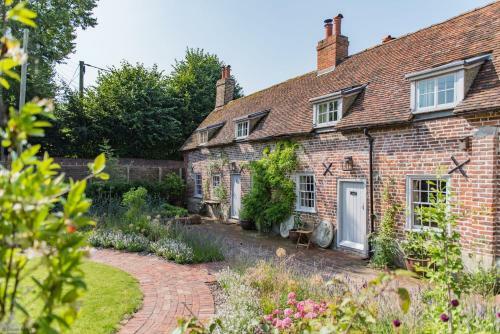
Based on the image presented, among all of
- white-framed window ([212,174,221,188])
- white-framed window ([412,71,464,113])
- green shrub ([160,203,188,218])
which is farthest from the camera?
white-framed window ([212,174,221,188])

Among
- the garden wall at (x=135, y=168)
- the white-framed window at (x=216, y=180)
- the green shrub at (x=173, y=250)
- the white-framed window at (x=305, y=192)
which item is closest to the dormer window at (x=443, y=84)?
the white-framed window at (x=305, y=192)

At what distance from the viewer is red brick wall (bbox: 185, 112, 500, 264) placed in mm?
7836

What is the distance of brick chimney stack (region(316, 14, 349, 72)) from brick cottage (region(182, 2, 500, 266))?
0.14 feet

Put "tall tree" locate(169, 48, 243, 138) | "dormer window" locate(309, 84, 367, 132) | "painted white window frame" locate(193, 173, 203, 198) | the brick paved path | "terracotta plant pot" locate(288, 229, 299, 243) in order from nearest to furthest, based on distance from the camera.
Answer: the brick paved path
"dormer window" locate(309, 84, 367, 132)
"terracotta plant pot" locate(288, 229, 299, 243)
"painted white window frame" locate(193, 173, 203, 198)
"tall tree" locate(169, 48, 243, 138)

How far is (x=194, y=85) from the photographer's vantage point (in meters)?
32.5

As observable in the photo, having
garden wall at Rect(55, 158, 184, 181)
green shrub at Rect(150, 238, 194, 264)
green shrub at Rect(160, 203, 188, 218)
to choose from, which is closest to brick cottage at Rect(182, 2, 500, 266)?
green shrub at Rect(160, 203, 188, 218)

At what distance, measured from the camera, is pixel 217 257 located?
9.70m

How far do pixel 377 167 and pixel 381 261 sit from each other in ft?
8.65

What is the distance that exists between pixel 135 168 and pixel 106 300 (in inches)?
645

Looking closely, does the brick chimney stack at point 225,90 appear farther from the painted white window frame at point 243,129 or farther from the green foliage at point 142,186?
the painted white window frame at point 243,129

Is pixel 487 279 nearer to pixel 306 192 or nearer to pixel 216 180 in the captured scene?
pixel 306 192

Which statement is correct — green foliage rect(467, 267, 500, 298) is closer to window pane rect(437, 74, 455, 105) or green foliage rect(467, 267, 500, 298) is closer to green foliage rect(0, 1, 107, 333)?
window pane rect(437, 74, 455, 105)

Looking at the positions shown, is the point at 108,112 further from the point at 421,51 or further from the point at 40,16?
the point at 421,51

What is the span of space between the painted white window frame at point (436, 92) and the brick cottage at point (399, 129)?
0.02 meters
